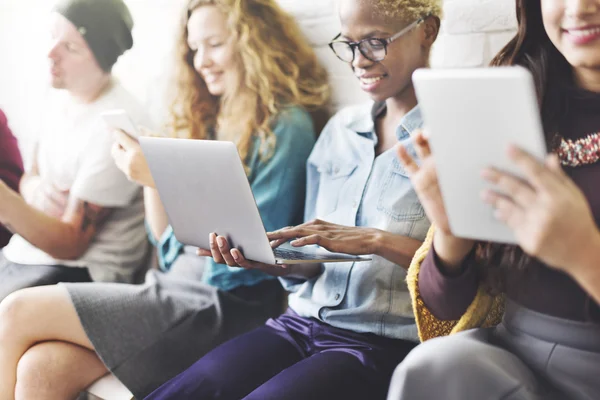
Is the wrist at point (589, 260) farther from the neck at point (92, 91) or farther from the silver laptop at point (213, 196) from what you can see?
the neck at point (92, 91)

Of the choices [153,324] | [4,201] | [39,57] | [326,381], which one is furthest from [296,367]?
[39,57]

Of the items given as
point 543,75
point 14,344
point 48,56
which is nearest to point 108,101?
point 48,56

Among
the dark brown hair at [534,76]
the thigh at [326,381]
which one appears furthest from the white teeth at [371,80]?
the thigh at [326,381]

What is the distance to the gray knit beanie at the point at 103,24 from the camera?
1668mm

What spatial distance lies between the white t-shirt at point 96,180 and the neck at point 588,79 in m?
1.04

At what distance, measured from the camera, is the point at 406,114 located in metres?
1.19

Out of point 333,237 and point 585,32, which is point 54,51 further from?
point 585,32

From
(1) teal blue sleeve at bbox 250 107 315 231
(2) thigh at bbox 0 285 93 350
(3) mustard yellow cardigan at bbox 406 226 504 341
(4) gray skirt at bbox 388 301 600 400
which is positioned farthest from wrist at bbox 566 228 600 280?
(2) thigh at bbox 0 285 93 350

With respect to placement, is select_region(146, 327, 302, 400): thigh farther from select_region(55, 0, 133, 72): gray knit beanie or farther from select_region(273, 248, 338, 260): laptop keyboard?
select_region(55, 0, 133, 72): gray knit beanie

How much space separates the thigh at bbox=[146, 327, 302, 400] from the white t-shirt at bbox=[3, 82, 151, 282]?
57 centimetres

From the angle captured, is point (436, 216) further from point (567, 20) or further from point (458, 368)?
point (567, 20)

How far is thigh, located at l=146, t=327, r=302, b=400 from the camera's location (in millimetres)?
1108

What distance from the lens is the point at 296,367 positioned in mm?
1075

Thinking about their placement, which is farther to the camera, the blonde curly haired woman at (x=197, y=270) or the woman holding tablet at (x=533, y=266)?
the blonde curly haired woman at (x=197, y=270)
